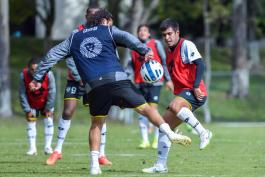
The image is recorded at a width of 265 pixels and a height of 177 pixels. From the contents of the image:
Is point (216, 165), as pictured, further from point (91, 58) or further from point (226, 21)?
point (226, 21)

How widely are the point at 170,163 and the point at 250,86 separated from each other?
922 inches

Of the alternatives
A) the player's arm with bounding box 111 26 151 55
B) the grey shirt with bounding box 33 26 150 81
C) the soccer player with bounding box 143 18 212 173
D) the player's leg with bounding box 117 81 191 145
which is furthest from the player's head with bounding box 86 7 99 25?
the player's leg with bounding box 117 81 191 145

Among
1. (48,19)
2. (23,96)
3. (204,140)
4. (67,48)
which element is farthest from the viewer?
(48,19)

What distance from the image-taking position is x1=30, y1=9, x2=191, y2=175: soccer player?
11.7 meters

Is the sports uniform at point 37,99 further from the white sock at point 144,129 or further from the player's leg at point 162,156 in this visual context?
the player's leg at point 162,156

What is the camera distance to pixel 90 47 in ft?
39.0

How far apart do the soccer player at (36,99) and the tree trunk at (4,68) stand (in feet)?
50.4

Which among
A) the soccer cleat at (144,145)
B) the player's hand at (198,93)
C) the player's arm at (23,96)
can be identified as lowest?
the soccer cleat at (144,145)

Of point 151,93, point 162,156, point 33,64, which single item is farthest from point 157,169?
point 151,93

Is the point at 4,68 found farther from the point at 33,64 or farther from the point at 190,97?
the point at 190,97

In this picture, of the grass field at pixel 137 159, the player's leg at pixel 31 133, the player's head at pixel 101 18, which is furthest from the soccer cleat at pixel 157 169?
the player's leg at pixel 31 133

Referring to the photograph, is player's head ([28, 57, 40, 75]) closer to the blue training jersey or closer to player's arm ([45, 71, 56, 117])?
player's arm ([45, 71, 56, 117])

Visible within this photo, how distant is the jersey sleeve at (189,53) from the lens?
12.6 meters

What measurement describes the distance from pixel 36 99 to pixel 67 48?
14.1 ft
